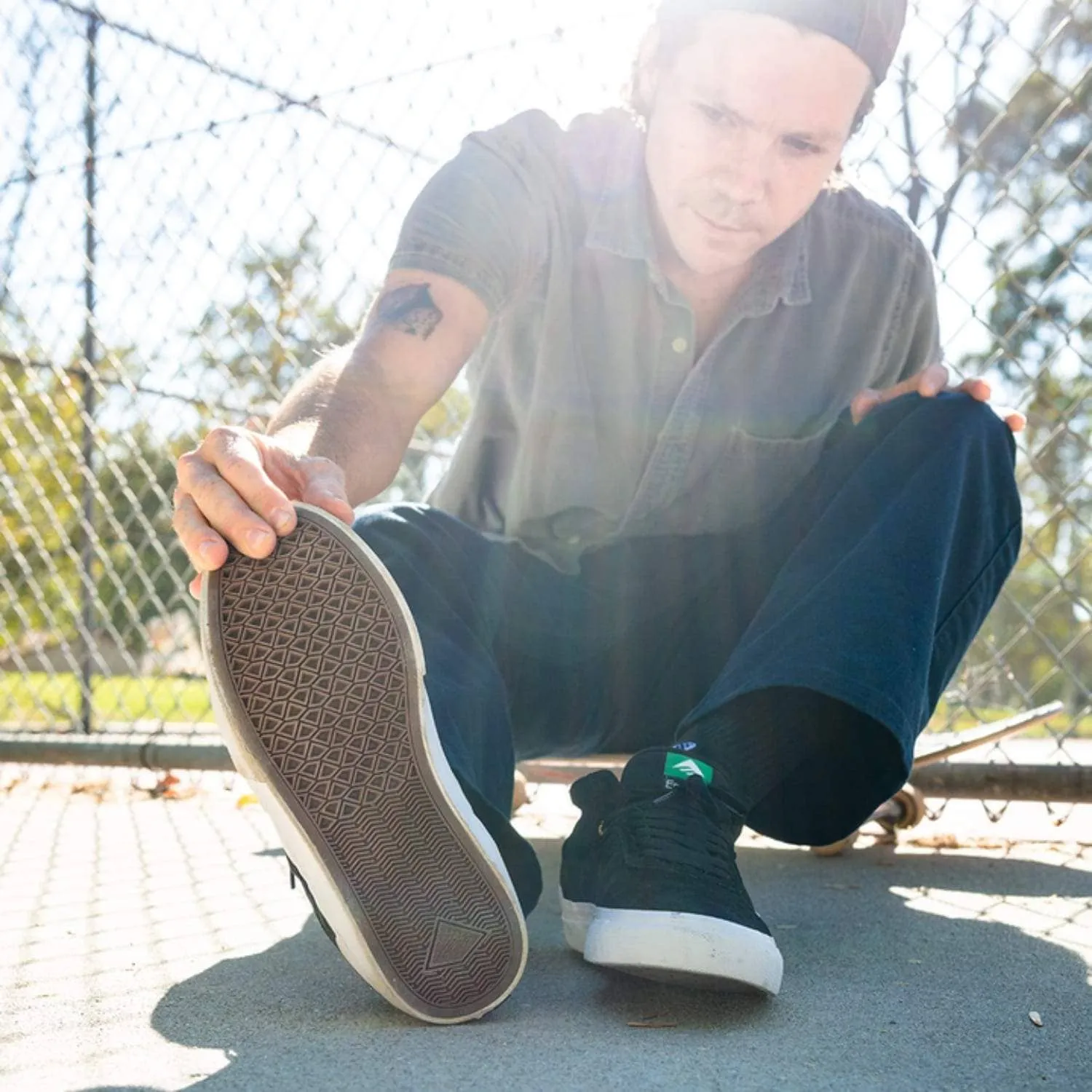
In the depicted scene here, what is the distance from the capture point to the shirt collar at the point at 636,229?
177cm

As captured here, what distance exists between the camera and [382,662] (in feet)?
3.48

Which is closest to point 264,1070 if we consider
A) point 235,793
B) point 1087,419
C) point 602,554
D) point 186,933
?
point 186,933

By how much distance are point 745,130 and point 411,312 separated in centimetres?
54

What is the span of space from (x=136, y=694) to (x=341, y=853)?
7207mm

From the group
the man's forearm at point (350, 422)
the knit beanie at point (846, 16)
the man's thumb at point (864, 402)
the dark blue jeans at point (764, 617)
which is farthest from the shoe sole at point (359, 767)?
the knit beanie at point (846, 16)

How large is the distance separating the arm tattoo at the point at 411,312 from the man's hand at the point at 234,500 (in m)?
0.44

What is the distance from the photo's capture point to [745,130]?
164 cm

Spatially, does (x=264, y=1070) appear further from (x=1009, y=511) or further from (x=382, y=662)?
(x=1009, y=511)

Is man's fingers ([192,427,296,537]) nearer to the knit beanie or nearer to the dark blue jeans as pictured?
the dark blue jeans

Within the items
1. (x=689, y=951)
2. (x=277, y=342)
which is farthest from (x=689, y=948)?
(x=277, y=342)

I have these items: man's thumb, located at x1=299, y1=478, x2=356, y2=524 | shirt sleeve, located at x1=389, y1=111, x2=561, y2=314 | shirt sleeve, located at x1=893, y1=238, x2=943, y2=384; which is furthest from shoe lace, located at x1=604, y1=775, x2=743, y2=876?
shirt sleeve, located at x1=893, y1=238, x2=943, y2=384

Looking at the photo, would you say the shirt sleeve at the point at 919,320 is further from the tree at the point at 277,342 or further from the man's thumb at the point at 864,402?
the tree at the point at 277,342

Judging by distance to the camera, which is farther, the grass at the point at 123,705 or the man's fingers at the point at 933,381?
the grass at the point at 123,705

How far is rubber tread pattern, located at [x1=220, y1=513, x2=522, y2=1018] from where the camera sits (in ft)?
3.39
